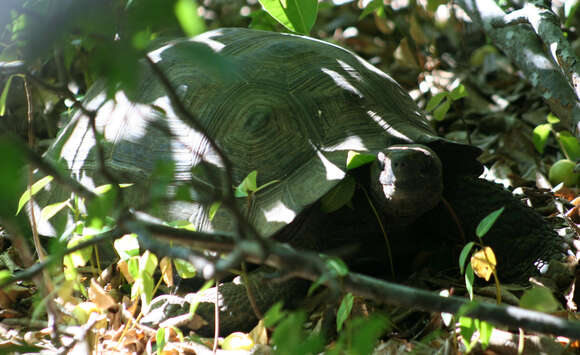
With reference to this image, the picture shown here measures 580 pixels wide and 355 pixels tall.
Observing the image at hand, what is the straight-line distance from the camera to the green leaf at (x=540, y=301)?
1.32 meters

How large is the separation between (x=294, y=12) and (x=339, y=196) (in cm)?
95

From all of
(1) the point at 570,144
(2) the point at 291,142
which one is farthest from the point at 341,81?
(1) the point at 570,144

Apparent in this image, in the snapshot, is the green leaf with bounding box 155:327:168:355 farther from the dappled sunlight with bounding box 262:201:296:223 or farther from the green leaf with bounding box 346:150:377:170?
the green leaf with bounding box 346:150:377:170

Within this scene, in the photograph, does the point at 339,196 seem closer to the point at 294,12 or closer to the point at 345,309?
the point at 345,309

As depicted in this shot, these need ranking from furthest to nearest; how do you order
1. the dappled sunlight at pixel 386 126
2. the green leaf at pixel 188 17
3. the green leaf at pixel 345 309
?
the dappled sunlight at pixel 386 126 → the green leaf at pixel 345 309 → the green leaf at pixel 188 17

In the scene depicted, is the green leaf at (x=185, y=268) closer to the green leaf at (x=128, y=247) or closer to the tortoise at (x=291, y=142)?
the green leaf at (x=128, y=247)

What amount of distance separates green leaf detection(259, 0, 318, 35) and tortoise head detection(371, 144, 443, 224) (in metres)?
0.77

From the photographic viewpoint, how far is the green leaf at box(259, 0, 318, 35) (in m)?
2.50

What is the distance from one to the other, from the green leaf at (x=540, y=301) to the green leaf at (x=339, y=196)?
91cm

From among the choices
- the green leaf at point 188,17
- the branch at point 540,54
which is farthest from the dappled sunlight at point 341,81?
the green leaf at point 188,17

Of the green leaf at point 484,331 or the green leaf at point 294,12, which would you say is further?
the green leaf at point 294,12

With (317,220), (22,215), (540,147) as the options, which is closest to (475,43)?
(540,147)

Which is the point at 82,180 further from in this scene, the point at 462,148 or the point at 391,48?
the point at 391,48

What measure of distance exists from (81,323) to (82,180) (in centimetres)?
92
